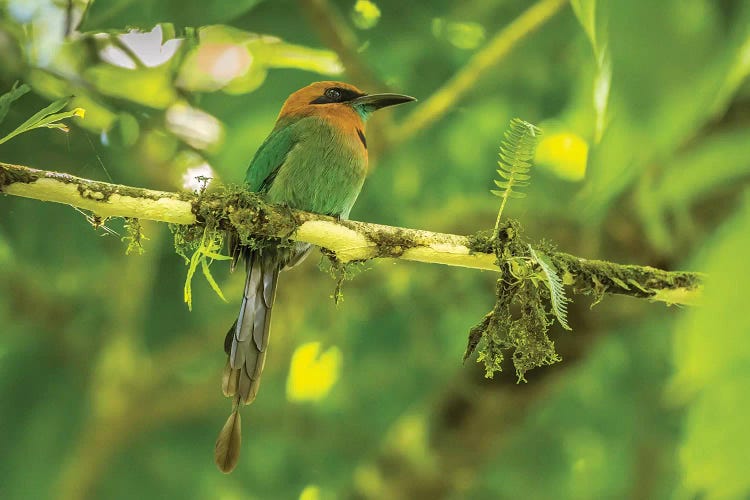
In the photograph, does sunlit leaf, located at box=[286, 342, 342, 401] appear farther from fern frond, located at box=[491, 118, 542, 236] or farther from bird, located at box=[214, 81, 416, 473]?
fern frond, located at box=[491, 118, 542, 236]

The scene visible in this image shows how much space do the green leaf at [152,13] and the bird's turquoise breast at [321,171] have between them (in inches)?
39.1

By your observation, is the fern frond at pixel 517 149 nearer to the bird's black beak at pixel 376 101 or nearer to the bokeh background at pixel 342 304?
the bokeh background at pixel 342 304

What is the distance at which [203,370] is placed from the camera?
14.1 feet

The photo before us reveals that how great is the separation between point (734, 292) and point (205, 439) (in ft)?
12.1

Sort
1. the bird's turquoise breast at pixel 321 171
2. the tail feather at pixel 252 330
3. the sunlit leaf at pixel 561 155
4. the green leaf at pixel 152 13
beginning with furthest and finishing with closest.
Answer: the sunlit leaf at pixel 561 155 → the bird's turquoise breast at pixel 321 171 → the tail feather at pixel 252 330 → the green leaf at pixel 152 13

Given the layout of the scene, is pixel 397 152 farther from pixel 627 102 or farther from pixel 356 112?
pixel 627 102

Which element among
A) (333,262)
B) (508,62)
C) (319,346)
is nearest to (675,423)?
(319,346)

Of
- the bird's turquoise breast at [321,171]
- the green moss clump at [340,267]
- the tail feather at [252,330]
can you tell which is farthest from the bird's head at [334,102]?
the green moss clump at [340,267]

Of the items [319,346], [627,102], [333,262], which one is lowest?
[627,102]

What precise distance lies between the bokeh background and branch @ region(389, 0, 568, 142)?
1 cm

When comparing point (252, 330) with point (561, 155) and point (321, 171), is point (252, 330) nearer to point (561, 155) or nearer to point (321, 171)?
point (321, 171)

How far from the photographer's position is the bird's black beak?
2957 millimetres

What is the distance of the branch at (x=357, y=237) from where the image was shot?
1.84m

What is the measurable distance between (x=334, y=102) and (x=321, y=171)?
1.38ft
